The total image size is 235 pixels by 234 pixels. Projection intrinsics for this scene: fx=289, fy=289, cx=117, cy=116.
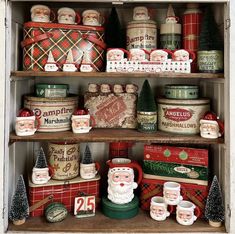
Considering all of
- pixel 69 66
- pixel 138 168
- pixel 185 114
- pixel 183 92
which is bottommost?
pixel 138 168

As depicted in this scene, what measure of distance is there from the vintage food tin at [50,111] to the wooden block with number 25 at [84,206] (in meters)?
0.36

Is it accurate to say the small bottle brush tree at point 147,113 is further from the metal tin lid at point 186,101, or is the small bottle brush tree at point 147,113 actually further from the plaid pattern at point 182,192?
the plaid pattern at point 182,192

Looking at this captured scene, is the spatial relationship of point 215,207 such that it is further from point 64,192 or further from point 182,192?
point 64,192

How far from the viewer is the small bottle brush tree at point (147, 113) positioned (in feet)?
4.68

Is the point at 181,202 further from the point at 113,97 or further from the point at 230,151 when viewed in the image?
the point at 113,97

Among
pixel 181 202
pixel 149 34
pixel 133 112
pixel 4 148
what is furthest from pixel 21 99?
pixel 181 202

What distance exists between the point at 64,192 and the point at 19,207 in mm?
223

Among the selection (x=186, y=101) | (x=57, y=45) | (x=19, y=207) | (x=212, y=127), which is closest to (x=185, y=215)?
(x=212, y=127)

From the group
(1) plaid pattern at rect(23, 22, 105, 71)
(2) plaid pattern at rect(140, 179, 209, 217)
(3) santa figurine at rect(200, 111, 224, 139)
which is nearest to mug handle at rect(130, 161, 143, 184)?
(2) plaid pattern at rect(140, 179, 209, 217)

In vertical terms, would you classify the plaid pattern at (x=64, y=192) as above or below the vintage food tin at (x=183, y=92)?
below

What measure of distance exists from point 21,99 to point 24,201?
0.52 metres

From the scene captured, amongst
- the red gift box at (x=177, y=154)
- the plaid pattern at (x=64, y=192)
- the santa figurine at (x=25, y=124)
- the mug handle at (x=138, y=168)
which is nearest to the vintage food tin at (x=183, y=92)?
the red gift box at (x=177, y=154)

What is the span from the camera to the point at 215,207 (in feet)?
4.26

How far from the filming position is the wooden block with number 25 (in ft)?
4.55
